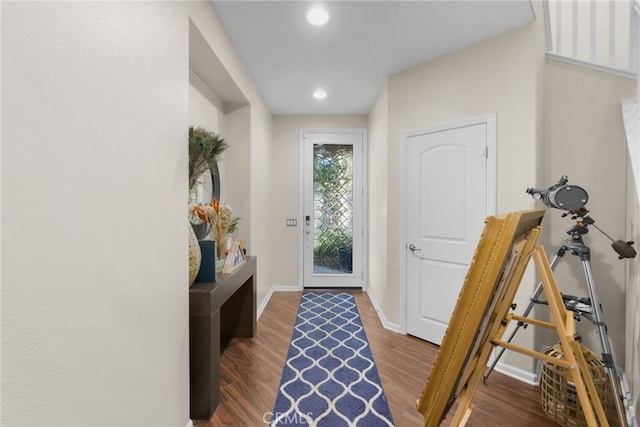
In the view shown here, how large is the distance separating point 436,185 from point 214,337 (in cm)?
214

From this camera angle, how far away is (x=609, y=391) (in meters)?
2.04

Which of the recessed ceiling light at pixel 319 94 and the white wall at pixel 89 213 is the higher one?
the recessed ceiling light at pixel 319 94

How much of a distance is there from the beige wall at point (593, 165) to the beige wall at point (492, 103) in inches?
6.4

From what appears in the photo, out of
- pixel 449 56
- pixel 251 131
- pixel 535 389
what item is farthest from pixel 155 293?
pixel 449 56

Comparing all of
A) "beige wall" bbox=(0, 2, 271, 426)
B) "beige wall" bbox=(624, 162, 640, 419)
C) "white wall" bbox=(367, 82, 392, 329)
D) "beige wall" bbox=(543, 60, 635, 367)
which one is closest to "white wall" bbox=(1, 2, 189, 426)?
"beige wall" bbox=(0, 2, 271, 426)

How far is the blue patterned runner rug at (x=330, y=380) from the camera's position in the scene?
5.86 feet

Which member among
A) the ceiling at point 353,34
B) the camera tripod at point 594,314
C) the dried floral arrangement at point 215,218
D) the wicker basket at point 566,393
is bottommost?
the wicker basket at point 566,393

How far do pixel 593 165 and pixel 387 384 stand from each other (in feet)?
6.87

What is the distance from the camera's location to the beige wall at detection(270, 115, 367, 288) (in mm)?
4504

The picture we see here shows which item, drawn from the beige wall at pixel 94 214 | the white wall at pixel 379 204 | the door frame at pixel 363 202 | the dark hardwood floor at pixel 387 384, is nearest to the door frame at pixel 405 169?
the white wall at pixel 379 204

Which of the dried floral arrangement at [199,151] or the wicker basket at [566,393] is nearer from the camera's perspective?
the wicker basket at [566,393]

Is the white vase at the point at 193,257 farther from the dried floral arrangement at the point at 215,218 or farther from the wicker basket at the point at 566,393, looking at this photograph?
the wicker basket at the point at 566,393

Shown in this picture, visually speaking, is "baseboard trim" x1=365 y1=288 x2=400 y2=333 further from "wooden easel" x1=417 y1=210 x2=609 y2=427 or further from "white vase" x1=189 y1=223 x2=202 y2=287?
"white vase" x1=189 y1=223 x2=202 y2=287

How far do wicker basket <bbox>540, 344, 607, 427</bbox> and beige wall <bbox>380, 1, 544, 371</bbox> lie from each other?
40 centimetres
